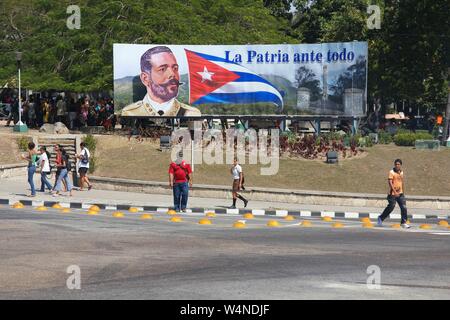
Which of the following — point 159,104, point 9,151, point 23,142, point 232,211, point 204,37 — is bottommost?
point 232,211

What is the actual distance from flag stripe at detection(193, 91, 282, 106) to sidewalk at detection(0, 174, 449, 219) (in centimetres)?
901

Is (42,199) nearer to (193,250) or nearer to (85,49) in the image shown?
(193,250)

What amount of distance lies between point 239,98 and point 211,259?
23.2 meters

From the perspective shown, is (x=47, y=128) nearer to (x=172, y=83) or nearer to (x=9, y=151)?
(x=9, y=151)

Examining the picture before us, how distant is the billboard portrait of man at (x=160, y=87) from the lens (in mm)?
39000

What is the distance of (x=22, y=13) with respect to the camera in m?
63.3

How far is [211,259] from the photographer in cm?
1675

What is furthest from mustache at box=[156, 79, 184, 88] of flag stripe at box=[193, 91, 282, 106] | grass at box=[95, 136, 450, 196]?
grass at box=[95, 136, 450, 196]

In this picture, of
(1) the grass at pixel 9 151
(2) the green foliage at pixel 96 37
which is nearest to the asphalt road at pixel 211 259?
(1) the grass at pixel 9 151

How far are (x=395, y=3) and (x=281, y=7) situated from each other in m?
18.2

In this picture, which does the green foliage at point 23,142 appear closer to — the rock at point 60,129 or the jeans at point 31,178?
the rock at point 60,129

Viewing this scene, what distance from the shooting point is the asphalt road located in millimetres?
13680

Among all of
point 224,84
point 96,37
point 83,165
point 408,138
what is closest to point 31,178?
point 83,165

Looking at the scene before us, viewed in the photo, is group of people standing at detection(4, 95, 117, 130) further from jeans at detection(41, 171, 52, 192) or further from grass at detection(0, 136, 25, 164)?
jeans at detection(41, 171, 52, 192)
